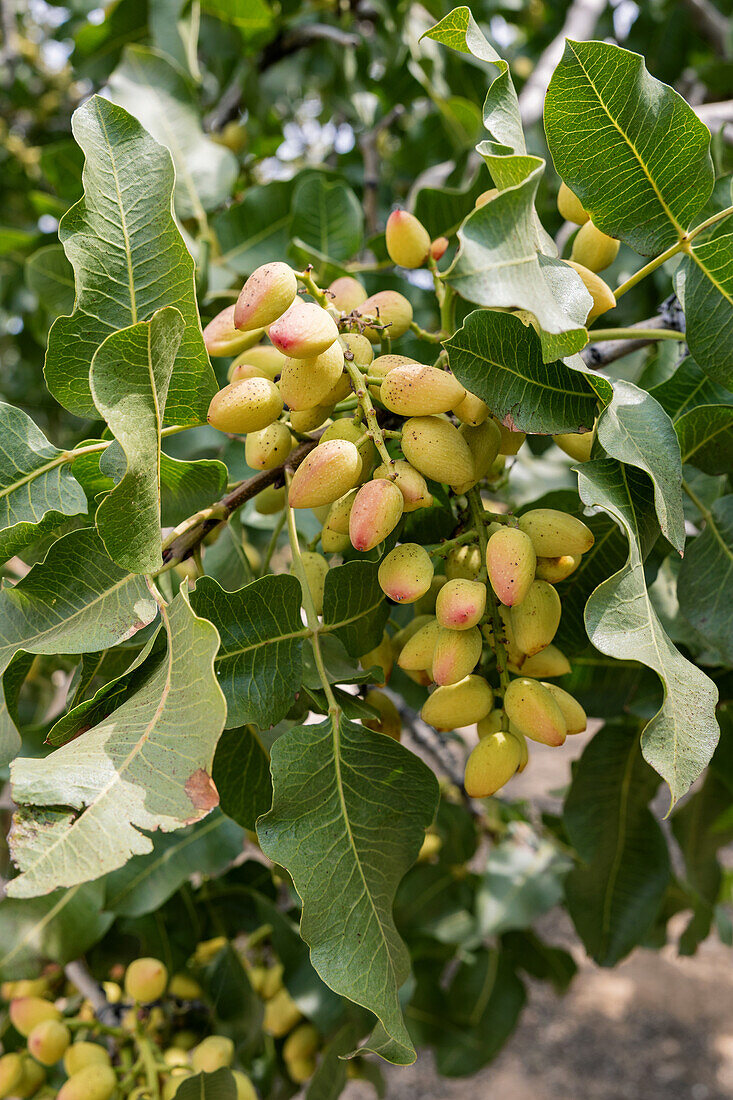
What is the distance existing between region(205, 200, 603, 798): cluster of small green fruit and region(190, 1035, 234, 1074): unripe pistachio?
0.53 metres

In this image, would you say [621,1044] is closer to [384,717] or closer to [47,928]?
[47,928]

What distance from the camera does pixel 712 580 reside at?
0.62 meters

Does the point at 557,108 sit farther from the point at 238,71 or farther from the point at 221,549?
the point at 238,71

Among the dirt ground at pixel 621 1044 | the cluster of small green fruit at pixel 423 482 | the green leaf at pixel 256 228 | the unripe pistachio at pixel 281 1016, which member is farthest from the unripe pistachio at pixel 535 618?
the dirt ground at pixel 621 1044

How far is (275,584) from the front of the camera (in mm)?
567

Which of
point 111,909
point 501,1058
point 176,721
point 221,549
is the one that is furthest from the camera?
point 501,1058

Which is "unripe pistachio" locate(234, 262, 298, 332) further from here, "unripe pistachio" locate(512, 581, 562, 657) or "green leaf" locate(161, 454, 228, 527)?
"unripe pistachio" locate(512, 581, 562, 657)

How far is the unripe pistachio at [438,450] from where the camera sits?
51 centimetres

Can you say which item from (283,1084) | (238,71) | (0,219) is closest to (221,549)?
(283,1084)

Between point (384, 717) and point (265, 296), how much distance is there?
1.08 feet

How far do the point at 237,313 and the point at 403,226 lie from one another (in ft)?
0.61

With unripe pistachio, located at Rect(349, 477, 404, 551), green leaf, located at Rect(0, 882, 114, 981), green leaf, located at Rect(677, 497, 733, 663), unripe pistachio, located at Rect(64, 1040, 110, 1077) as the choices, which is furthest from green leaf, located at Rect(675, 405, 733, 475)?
unripe pistachio, located at Rect(64, 1040, 110, 1077)

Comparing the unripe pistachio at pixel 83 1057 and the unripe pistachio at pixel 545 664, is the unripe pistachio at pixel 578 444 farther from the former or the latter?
the unripe pistachio at pixel 83 1057

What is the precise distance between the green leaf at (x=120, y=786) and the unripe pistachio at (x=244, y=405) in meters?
0.15
